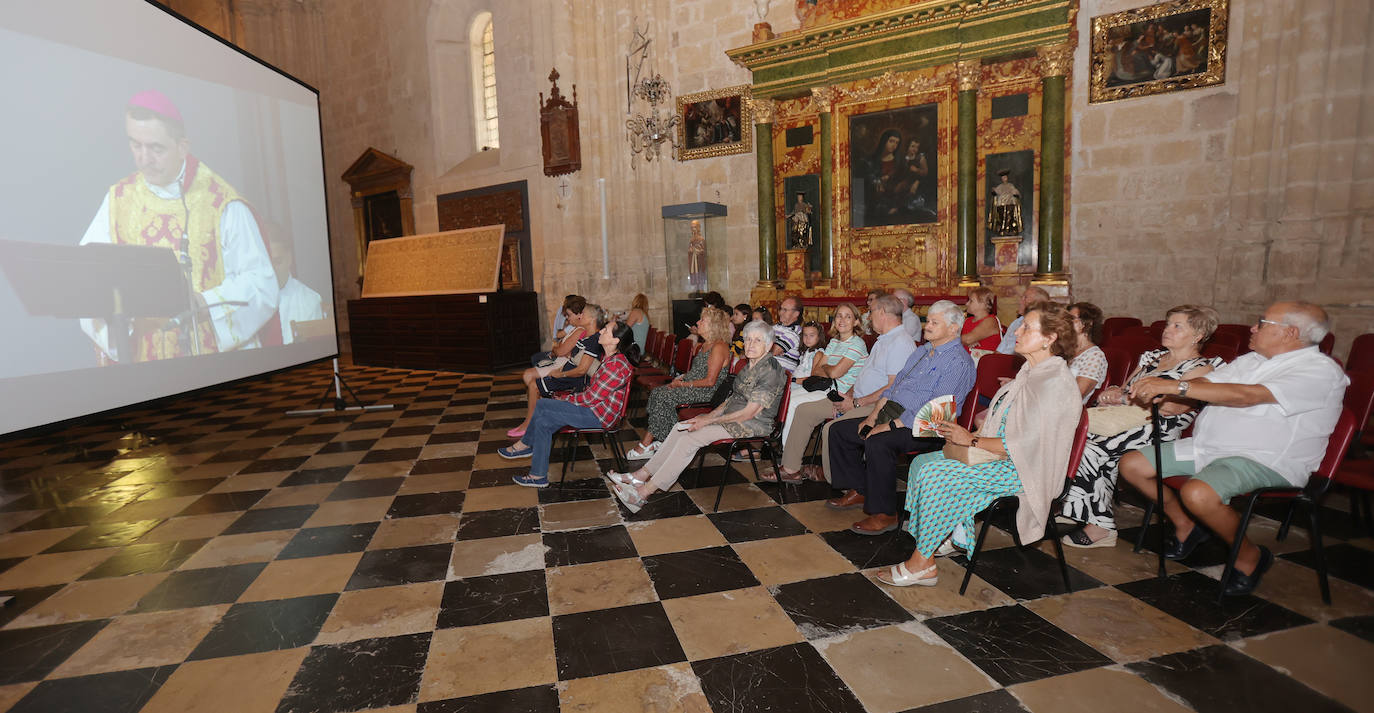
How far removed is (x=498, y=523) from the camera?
151 inches

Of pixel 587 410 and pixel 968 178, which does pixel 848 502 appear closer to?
pixel 587 410

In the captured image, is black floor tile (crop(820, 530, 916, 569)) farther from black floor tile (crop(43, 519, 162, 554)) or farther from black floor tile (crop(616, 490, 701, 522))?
black floor tile (crop(43, 519, 162, 554))

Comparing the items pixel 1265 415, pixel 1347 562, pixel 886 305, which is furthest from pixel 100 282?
pixel 1347 562

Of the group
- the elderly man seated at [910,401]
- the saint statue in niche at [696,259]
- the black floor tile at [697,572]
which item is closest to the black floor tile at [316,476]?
the black floor tile at [697,572]

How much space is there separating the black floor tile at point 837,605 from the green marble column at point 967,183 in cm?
599

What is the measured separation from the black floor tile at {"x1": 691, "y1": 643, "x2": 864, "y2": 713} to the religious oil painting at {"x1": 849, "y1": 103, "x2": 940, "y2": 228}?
6980 mm

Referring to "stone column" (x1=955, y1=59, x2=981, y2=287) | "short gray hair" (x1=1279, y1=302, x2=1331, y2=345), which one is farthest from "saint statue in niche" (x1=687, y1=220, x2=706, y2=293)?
"short gray hair" (x1=1279, y1=302, x2=1331, y2=345)

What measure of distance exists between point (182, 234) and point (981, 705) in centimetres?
538

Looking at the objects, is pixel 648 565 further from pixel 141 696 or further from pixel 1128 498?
pixel 1128 498

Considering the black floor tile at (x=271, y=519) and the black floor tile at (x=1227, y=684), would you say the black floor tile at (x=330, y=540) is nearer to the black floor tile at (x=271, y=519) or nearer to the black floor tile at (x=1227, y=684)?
the black floor tile at (x=271, y=519)

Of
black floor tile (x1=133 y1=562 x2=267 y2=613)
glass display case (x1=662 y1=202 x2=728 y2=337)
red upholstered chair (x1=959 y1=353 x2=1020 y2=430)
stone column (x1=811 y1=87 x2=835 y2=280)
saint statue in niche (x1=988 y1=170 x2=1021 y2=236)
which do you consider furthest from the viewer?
glass display case (x1=662 y1=202 x2=728 y2=337)

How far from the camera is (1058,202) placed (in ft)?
24.1

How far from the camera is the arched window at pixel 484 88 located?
12.7 meters

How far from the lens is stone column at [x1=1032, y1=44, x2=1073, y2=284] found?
7223 mm
